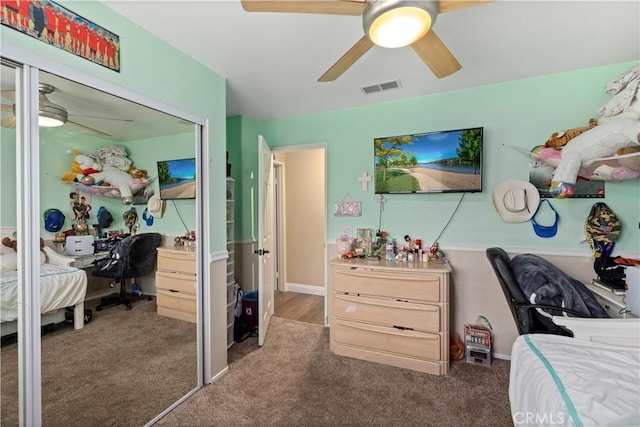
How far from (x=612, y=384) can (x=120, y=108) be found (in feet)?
8.29

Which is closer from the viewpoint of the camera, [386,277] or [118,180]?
[118,180]

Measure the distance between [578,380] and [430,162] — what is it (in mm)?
2009

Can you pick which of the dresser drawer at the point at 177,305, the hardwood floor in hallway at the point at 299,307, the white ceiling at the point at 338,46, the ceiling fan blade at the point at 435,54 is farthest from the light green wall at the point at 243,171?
the ceiling fan blade at the point at 435,54

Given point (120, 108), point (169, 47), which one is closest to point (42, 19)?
point (120, 108)

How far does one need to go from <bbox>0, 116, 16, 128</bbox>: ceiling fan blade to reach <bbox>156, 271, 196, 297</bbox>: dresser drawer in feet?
3.45

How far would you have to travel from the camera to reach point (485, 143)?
2494 mm

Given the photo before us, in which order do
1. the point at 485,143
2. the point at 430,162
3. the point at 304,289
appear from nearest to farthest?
the point at 485,143 → the point at 430,162 → the point at 304,289

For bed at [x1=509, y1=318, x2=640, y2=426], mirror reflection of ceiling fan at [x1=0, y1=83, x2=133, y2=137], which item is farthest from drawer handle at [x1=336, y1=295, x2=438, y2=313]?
mirror reflection of ceiling fan at [x1=0, y1=83, x2=133, y2=137]

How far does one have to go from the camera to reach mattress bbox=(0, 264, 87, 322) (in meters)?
1.16

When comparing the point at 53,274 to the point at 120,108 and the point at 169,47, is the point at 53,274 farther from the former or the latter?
the point at 169,47

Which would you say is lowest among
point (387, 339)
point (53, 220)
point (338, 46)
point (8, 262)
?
point (387, 339)

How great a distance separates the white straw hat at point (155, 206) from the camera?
1762 mm

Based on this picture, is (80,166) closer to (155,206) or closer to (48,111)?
(48,111)

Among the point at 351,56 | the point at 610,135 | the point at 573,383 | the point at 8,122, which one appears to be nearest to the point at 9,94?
the point at 8,122
